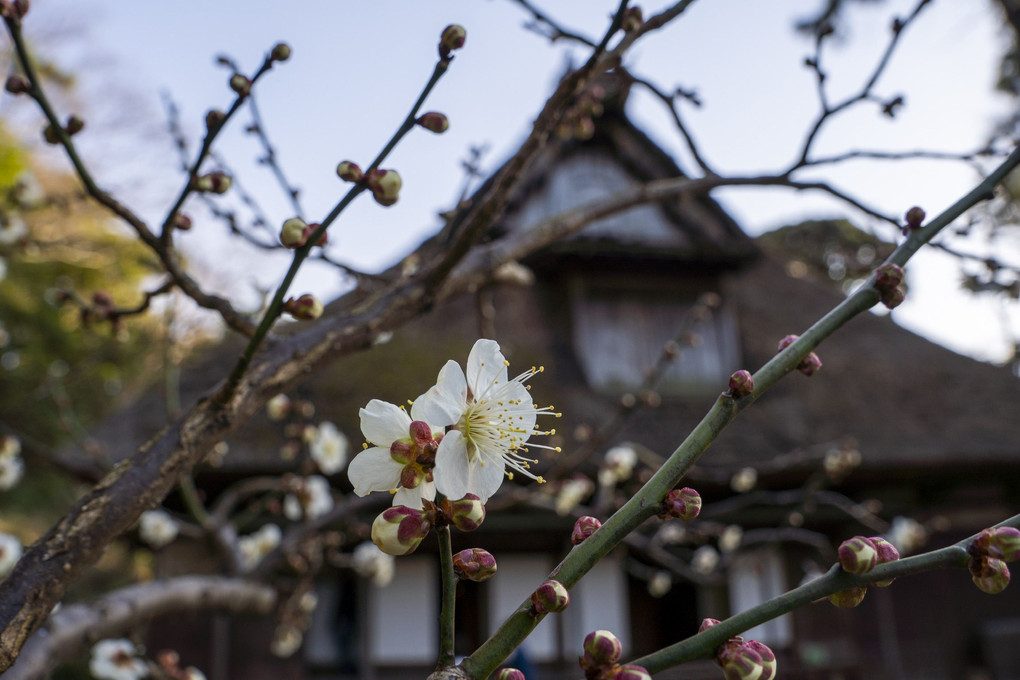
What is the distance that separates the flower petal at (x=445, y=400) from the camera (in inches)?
24.2

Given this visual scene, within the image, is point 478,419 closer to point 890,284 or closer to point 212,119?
point 890,284

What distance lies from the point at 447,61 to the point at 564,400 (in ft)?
16.2

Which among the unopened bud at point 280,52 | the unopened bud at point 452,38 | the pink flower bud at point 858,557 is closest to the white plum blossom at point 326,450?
the unopened bud at point 280,52

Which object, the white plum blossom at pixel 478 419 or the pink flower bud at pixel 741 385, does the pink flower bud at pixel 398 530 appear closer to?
the white plum blossom at pixel 478 419

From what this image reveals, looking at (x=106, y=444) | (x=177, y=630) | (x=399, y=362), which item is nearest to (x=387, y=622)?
(x=177, y=630)

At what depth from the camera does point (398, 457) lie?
63cm

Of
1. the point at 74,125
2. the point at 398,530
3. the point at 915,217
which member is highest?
the point at 74,125

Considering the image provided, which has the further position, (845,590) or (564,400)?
(564,400)

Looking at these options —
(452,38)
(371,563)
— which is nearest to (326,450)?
(371,563)

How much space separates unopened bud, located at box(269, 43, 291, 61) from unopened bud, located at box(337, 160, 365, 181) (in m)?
0.48

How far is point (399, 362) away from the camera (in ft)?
19.4

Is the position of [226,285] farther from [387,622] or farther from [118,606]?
[118,606]

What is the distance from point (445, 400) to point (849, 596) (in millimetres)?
378

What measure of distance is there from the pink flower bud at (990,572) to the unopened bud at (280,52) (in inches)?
48.8
